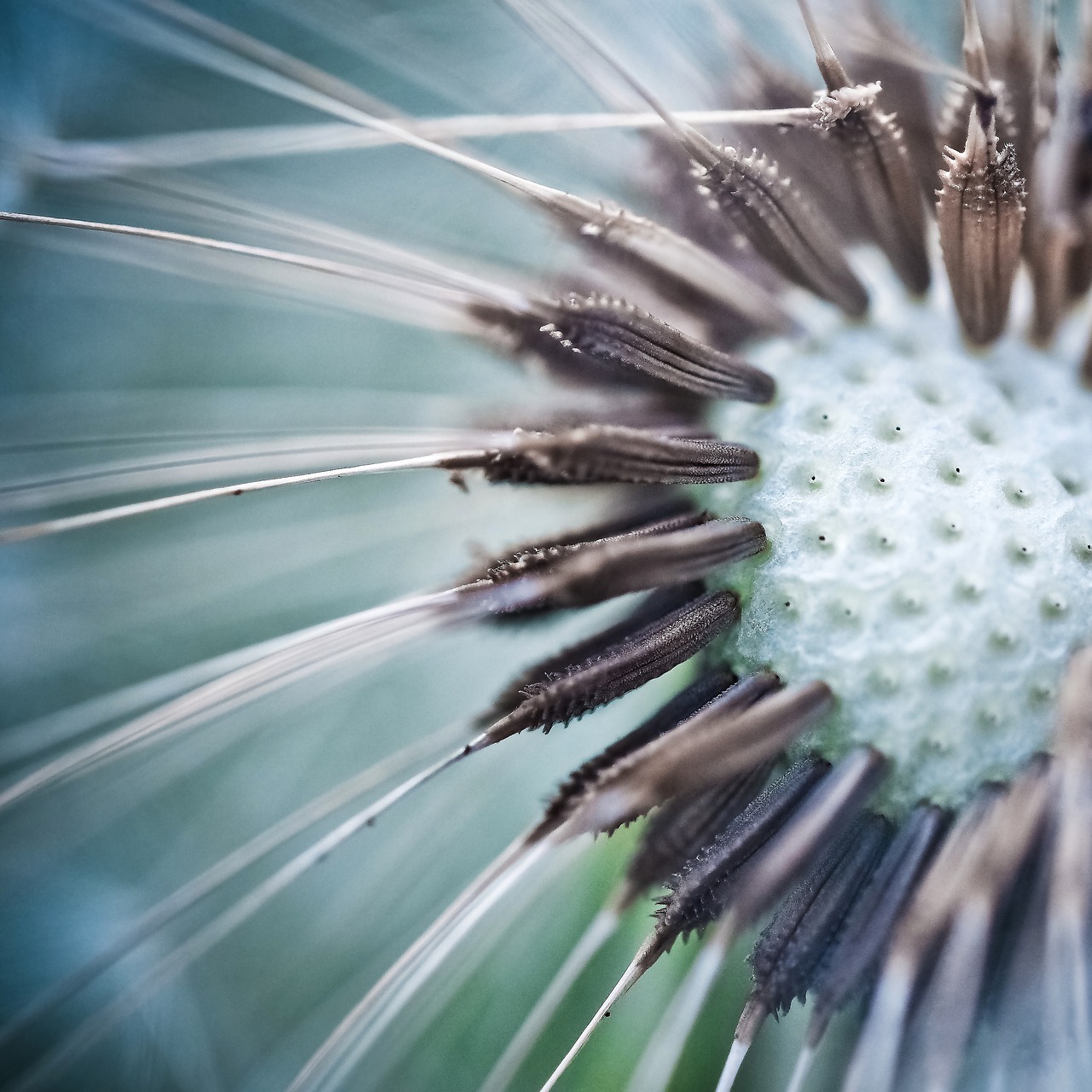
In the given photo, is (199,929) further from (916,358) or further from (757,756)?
(916,358)

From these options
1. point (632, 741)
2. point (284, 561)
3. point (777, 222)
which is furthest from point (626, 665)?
point (284, 561)

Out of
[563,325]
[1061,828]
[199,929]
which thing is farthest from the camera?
[199,929]

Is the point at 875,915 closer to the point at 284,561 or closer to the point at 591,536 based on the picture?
the point at 591,536

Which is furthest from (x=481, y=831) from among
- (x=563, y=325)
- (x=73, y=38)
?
(x=73, y=38)

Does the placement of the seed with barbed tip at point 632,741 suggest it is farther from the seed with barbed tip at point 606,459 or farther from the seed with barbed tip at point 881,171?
the seed with barbed tip at point 881,171

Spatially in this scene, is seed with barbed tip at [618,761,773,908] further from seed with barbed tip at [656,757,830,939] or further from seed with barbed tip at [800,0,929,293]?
seed with barbed tip at [800,0,929,293]

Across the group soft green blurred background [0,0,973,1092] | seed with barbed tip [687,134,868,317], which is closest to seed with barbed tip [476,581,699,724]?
soft green blurred background [0,0,973,1092]

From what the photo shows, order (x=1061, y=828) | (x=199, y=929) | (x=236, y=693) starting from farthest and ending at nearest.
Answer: (x=199, y=929), (x=236, y=693), (x=1061, y=828)

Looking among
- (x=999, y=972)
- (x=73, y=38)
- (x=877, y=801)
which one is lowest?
(x=999, y=972)
